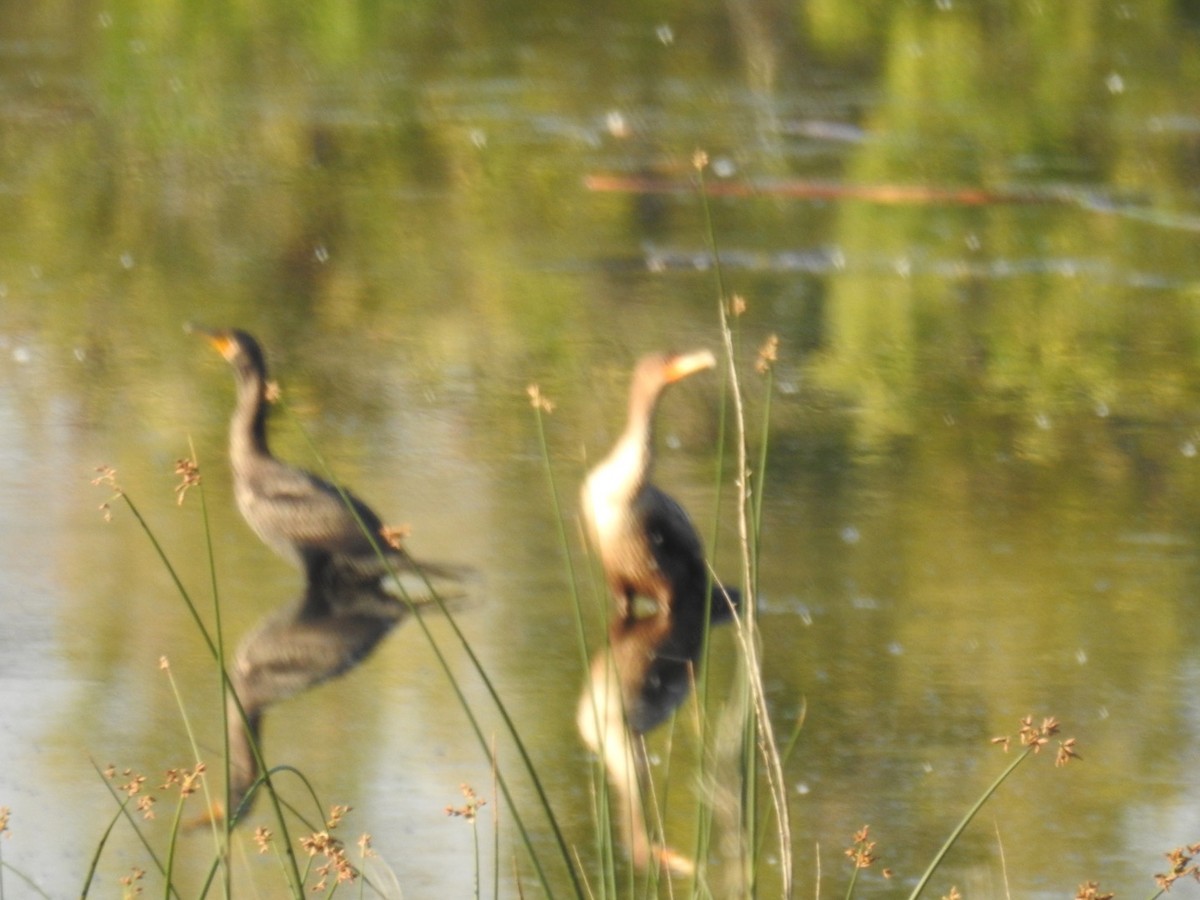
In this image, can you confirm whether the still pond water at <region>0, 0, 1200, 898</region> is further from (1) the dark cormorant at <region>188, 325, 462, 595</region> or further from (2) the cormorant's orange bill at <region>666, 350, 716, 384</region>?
(2) the cormorant's orange bill at <region>666, 350, 716, 384</region>

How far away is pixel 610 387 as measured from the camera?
26.2 feet

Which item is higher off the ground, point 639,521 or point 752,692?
point 752,692

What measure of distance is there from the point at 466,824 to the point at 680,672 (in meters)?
0.91

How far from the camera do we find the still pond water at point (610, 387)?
15.9 ft

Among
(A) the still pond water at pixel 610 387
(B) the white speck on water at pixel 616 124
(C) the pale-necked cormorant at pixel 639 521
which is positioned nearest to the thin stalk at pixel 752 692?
(A) the still pond water at pixel 610 387

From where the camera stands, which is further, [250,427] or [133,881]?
[250,427]

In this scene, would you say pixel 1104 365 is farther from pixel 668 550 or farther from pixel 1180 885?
pixel 1180 885

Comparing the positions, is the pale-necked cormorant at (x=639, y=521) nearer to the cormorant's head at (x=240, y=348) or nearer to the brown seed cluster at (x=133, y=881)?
the cormorant's head at (x=240, y=348)

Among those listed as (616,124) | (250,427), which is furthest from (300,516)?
(616,124)

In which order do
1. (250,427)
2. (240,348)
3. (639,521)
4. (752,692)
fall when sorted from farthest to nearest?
(240,348), (250,427), (639,521), (752,692)

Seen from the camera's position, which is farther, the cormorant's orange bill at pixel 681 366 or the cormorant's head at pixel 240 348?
the cormorant's head at pixel 240 348

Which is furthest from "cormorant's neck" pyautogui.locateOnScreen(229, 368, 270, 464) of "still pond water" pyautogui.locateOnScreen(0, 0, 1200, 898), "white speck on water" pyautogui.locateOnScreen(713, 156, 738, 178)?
"white speck on water" pyautogui.locateOnScreen(713, 156, 738, 178)

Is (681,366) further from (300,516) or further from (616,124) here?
(616,124)

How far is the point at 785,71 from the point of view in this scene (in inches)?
575
